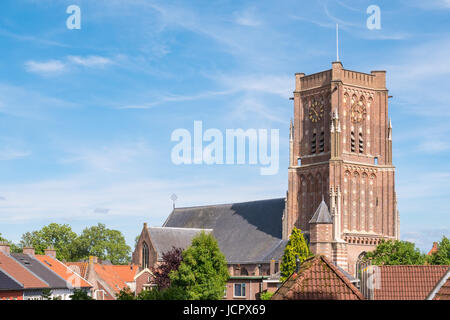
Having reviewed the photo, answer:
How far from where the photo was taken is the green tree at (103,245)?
14188 centimetres

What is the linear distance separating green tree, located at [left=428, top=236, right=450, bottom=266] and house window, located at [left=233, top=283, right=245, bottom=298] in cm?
2247

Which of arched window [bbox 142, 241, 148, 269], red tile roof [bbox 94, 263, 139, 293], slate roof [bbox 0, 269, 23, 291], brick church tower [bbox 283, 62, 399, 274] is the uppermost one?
brick church tower [bbox 283, 62, 399, 274]

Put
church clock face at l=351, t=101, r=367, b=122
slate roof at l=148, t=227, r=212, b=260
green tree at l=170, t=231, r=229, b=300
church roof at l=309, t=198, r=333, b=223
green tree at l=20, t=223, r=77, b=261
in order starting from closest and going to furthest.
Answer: green tree at l=170, t=231, r=229, b=300 < church roof at l=309, t=198, r=333, b=223 < church clock face at l=351, t=101, r=367, b=122 < slate roof at l=148, t=227, r=212, b=260 < green tree at l=20, t=223, r=77, b=261

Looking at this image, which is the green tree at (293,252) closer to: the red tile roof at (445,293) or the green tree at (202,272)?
the green tree at (202,272)

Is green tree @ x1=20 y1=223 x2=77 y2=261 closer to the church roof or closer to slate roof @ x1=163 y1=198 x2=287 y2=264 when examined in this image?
slate roof @ x1=163 y1=198 x2=287 y2=264

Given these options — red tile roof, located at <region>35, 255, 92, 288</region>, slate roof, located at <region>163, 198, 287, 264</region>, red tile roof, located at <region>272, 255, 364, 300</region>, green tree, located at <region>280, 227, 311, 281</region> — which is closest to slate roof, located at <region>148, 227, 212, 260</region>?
slate roof, located at <region>163, 198, 287, 264</region>

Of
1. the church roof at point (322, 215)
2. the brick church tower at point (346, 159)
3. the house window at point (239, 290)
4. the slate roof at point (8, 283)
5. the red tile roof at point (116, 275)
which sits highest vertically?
the brick church tower at point (346, 159)

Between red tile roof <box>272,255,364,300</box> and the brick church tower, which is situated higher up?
the brick church tower

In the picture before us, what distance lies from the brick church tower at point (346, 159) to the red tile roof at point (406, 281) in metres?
47.9

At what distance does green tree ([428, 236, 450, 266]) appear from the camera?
71.8 m

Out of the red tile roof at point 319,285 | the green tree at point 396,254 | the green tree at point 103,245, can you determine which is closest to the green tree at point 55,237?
the green tree at point 103,245

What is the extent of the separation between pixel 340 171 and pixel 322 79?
13.1 m
